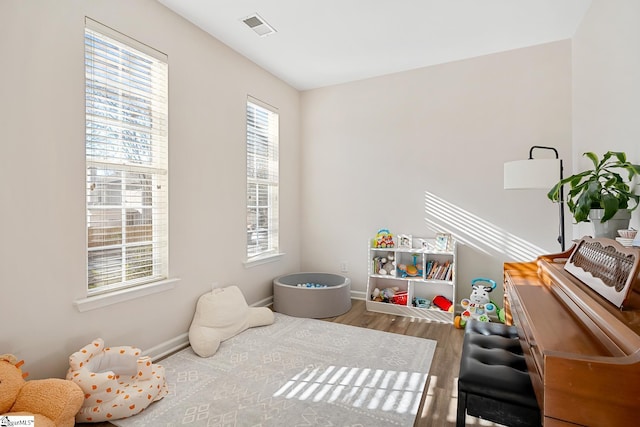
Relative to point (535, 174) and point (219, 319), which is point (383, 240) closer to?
point (535, 174)

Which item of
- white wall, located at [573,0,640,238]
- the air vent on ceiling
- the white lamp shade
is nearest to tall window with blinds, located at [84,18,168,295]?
the air vent on ceiling

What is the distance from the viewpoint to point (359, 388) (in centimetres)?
209

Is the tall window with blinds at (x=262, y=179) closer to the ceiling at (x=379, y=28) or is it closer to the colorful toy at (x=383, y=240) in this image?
the ceiling at (x=379, y=28)

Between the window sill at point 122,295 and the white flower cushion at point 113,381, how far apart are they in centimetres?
22

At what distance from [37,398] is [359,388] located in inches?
66.6

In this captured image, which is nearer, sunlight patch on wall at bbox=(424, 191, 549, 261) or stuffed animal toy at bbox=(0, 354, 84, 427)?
stuffed animal toy at bbox=(0, 354, 84, 427)

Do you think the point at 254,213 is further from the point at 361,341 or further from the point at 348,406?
the point at 348,406

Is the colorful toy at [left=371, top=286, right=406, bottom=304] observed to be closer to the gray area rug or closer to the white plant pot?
the gray area rug

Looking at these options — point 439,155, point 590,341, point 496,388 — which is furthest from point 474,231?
point 590,341

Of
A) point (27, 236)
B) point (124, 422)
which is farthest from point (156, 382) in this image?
point (27, 236)

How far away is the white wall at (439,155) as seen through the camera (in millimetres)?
3215

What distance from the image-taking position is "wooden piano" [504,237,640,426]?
810 mm

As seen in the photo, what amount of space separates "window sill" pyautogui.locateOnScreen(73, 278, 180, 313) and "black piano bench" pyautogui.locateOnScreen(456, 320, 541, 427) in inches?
83.3

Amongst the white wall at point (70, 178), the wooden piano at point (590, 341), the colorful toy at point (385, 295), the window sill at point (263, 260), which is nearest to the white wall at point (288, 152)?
the white wall at point (70, 178)
